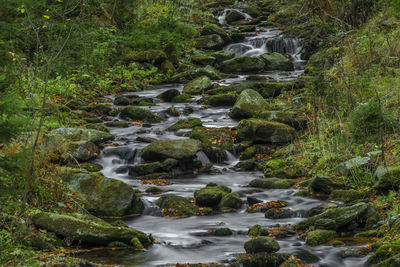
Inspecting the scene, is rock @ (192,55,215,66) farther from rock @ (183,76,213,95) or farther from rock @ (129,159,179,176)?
rock @ (129,159,179,176)

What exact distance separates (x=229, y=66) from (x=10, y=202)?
1485cm

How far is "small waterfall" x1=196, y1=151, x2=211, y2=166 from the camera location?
10461mm

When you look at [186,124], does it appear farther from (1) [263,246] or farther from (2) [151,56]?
(1) [263,246]

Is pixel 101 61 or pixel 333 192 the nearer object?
pixel 333 192

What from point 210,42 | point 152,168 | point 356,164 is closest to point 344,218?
point 356,164

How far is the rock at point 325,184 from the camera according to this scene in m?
8.09

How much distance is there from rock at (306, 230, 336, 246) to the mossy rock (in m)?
6.50

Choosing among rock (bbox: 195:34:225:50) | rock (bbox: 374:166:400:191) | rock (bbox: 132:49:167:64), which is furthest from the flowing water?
rock (bbox: 195:34:225:50)

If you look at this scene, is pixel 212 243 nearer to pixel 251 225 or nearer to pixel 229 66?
pixel 251 225

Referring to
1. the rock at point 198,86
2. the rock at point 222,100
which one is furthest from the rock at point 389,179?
the rock at point 198,86

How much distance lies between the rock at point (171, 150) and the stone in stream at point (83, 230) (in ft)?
13.0

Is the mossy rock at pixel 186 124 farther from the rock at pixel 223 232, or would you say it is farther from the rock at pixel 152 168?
the rock at pixel 223 232

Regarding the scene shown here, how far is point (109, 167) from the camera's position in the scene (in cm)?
1004

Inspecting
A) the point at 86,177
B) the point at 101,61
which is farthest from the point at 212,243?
the point at 101,61
